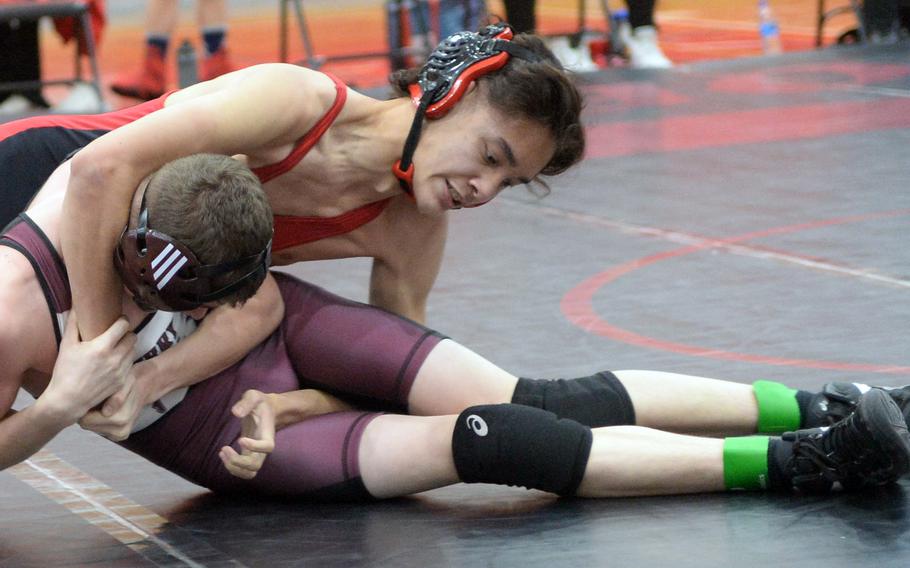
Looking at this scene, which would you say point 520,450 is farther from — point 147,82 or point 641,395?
point 147,82

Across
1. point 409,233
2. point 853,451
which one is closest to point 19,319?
point 409,233

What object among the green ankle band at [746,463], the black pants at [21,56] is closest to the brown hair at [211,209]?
the green ankle band at [746,463]

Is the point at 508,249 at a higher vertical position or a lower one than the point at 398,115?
lower

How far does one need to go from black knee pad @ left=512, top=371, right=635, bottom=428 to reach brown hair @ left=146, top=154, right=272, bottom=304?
729 mm

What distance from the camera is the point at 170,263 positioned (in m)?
2.43

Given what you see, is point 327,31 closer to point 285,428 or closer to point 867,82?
point 867,82

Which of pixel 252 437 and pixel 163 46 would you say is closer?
pixel 252 437

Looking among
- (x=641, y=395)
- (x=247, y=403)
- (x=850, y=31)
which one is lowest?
(x=850, y=31)

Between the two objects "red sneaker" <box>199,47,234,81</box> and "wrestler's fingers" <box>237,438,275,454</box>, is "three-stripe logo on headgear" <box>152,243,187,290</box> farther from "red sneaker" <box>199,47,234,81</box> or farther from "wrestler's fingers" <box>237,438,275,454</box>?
"red sneaker" <box>199,47,234,81</box>

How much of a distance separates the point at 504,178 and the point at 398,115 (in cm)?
25

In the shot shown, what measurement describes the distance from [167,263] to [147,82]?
587 centimetres

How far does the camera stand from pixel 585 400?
295 centimetres

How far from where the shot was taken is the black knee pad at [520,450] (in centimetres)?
267

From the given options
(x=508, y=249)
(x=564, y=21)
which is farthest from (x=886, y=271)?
(x=564, y=21)
